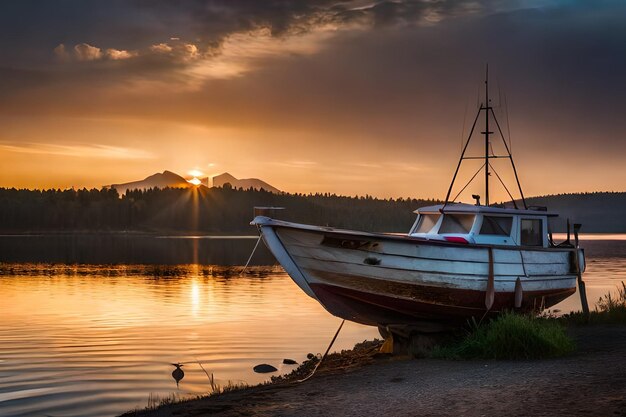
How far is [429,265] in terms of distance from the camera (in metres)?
17.4

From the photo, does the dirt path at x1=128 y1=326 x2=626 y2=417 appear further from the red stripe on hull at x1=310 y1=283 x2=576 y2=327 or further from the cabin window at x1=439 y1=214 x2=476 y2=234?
the cabin window at x1=439 y1=214 x2=476 y2=234


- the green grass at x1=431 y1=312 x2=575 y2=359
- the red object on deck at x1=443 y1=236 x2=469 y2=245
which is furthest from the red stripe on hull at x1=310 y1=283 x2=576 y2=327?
the green grass at x1=431 y1=312 x2=575 y2=359

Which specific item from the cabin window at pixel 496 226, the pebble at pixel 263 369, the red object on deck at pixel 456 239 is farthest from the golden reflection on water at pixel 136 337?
the cabin window at pixel 496 226

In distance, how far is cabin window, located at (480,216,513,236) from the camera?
19844 mm

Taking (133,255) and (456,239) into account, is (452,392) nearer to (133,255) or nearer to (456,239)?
(456,239)

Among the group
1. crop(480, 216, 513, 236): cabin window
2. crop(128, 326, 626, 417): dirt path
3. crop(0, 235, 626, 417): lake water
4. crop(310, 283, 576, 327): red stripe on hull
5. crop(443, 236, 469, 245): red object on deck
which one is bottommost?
crop(0, 235, 626, 417): lake water

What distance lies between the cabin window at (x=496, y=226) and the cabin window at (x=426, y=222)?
1.24 metres

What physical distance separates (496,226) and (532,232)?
1319 millimetres

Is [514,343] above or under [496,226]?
under

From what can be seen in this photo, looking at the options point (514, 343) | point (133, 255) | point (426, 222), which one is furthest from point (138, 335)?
point (133, 255)

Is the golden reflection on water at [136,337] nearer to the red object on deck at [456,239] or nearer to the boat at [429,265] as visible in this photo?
the boat at [429,265]

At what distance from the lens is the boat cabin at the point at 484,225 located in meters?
19.7

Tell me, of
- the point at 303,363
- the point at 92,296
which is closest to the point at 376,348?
the point at 303,363

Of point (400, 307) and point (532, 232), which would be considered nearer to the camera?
point (400, 307)
